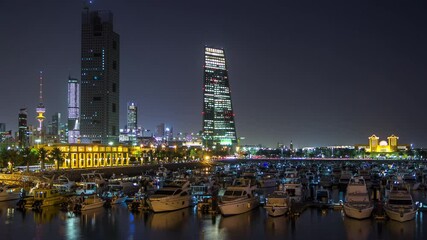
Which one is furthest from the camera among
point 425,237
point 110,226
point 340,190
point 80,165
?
point 80,165

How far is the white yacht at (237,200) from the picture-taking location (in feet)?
144

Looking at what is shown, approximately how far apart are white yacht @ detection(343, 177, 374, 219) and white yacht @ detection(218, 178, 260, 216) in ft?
28.4

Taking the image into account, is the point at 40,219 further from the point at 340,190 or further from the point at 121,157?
the point at 121,157

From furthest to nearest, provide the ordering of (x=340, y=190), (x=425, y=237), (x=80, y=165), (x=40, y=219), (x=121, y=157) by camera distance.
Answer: (x=121, y=157)
(x=80, y=165)
(x=340, y=190)
(x=40, y=219)
(x=425, y=237)

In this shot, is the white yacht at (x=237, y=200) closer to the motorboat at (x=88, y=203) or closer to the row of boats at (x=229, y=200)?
the row of boats at (x=229, y=200)

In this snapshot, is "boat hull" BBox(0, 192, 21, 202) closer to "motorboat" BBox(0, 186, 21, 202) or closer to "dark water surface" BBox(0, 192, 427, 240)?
"motorboat" BBox(0, 186, 21, 202)

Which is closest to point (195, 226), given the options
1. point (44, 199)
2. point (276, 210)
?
point (276, 210)

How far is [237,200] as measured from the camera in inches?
1752

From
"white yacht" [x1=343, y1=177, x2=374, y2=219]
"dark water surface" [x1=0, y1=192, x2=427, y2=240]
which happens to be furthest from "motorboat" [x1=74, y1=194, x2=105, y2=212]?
"white yacht" [x1=343, y1=177, x2=374, y2=219]

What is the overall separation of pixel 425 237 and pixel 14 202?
41.1 m

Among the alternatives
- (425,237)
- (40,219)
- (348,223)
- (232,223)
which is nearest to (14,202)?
(40,219)

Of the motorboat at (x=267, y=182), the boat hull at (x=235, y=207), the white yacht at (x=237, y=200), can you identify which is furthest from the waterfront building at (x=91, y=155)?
the boat hull at (x=235, y=207)

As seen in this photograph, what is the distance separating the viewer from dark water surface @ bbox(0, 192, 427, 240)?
37.7m

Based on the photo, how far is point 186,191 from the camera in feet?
163
